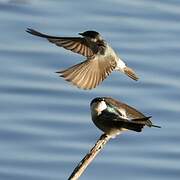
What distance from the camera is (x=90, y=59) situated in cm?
561

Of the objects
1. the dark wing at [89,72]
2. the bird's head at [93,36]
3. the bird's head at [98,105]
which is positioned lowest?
the bird's head at [98,105]

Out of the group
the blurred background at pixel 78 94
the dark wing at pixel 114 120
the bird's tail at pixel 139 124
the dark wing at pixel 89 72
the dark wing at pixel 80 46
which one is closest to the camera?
the bird's tail at pixel 139 124

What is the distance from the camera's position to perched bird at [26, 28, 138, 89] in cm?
522

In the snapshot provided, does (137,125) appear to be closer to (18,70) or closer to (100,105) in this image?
(100,105)

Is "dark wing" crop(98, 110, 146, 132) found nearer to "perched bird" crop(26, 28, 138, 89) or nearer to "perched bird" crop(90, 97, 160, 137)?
"perched bird" crop(90, 97, 160, 137)

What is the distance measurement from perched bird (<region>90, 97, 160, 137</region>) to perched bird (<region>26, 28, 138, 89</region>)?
98 mm

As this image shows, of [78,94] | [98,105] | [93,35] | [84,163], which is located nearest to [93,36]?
[93,35]

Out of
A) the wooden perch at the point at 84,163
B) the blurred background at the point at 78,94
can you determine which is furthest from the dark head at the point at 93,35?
the blurred background at the point at 78,94

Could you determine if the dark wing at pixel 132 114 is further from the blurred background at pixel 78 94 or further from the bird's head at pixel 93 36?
the blurred background at pixel 78 94

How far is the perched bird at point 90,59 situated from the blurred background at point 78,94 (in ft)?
5.84

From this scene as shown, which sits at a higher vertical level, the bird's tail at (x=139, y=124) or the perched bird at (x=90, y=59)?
the perched bird at (x=90, y=59)

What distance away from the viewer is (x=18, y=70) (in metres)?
8.60

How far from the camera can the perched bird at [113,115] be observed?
5.03m

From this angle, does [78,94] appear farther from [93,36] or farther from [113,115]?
[113,115]
